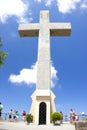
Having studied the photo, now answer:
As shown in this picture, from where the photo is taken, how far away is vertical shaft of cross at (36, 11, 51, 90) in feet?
92.5

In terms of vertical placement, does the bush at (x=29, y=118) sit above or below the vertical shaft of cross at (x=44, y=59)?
below

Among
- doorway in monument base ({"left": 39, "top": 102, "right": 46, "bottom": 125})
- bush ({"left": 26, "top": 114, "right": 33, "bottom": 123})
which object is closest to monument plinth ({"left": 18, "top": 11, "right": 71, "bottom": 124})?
doorway in monument base ({"left": 39, "top": 102, "right": 46, "bottom": 125})

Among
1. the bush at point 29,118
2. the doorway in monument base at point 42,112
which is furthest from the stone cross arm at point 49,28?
the bush at point 29,118

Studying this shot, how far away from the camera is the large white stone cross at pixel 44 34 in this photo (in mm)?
28359

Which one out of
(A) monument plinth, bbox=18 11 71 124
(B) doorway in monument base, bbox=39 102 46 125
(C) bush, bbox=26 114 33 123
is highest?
(A) monument plinth, bbox=18 11 71 124

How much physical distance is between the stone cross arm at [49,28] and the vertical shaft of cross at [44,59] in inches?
20.9

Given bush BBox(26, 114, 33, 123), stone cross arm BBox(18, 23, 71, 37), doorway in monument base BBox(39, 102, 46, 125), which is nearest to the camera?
bush BBox(26, 114, 33, 123)

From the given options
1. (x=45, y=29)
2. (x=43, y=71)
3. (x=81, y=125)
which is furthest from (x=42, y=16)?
(x=81, y=125)

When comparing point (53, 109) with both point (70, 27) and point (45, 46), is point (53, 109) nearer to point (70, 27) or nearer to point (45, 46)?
point (45, 46)

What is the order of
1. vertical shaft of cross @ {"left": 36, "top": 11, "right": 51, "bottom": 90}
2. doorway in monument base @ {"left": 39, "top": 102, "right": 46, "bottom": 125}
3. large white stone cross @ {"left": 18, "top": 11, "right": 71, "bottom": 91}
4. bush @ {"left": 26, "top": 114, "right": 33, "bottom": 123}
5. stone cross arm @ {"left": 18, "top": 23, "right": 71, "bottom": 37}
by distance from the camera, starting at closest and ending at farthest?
bush @ {"left": 26, "top": 114, "right": 33, "bottom": 123}
doorway in monument base @ {"left": 39, "top": 102, "right": 46, "bottom": 125}
vertical shaft of cross @ {"left": 36, "top": 11, "right": 51, "bottom": 90}
large white stone cross @ {"left": 18, "top": 11, "right": 71, "bottom": 91}
stone cross arm @ {"left": 18, "top": 23, "right": 71, "bottom": 37}

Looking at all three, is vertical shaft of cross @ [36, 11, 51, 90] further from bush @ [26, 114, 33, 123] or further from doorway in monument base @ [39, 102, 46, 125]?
bush @ [26, 114, 33, 123]

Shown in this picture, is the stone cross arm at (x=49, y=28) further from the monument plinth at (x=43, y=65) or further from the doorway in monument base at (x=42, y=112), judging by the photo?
the doorway in monument base at (x=42, y=112)

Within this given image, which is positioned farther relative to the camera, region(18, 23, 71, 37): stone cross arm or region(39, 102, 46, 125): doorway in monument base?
region(18, 23, 71, 37): stone cross arm

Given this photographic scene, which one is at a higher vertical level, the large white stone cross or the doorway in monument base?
the large white stone cross
